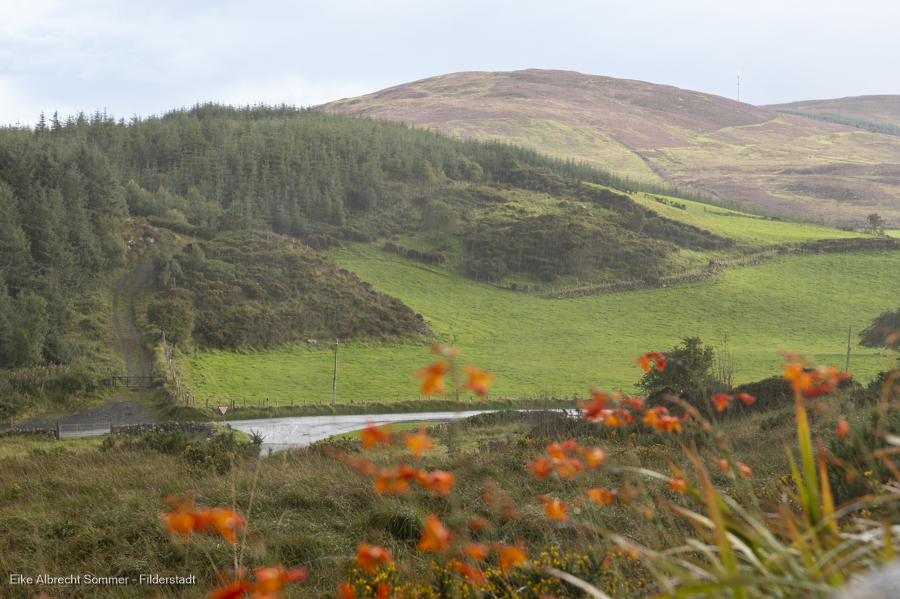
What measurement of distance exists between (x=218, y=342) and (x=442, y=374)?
41.9 metres

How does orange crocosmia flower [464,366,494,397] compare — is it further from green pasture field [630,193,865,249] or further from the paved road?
green pasture field [630,193,865,249]

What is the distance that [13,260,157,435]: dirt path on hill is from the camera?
980 inches

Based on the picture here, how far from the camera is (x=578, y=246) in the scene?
65.1m

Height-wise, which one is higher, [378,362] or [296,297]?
[296,297]

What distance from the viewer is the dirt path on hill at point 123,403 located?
980 inches

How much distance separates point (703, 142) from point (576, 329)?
130793mm

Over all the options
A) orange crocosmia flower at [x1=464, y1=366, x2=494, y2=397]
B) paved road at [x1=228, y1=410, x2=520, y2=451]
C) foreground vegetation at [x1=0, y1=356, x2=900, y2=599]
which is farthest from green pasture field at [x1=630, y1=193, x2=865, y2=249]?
orange crocosmia flower at [x1=464, y1=366, x2=494, y2=397]

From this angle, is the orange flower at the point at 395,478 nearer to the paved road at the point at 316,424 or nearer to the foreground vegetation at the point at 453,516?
the foreground vegetation at the point at 453,516

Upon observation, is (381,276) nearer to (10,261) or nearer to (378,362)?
(378,362)

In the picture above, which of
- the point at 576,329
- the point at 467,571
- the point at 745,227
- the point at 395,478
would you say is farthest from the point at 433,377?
the point at 745,227

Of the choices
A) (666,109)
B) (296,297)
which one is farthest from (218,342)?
(666,109)

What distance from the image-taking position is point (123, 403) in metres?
27.7

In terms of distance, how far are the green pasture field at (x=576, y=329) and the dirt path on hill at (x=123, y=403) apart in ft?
9.75

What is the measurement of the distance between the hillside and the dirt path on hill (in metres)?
99.3
